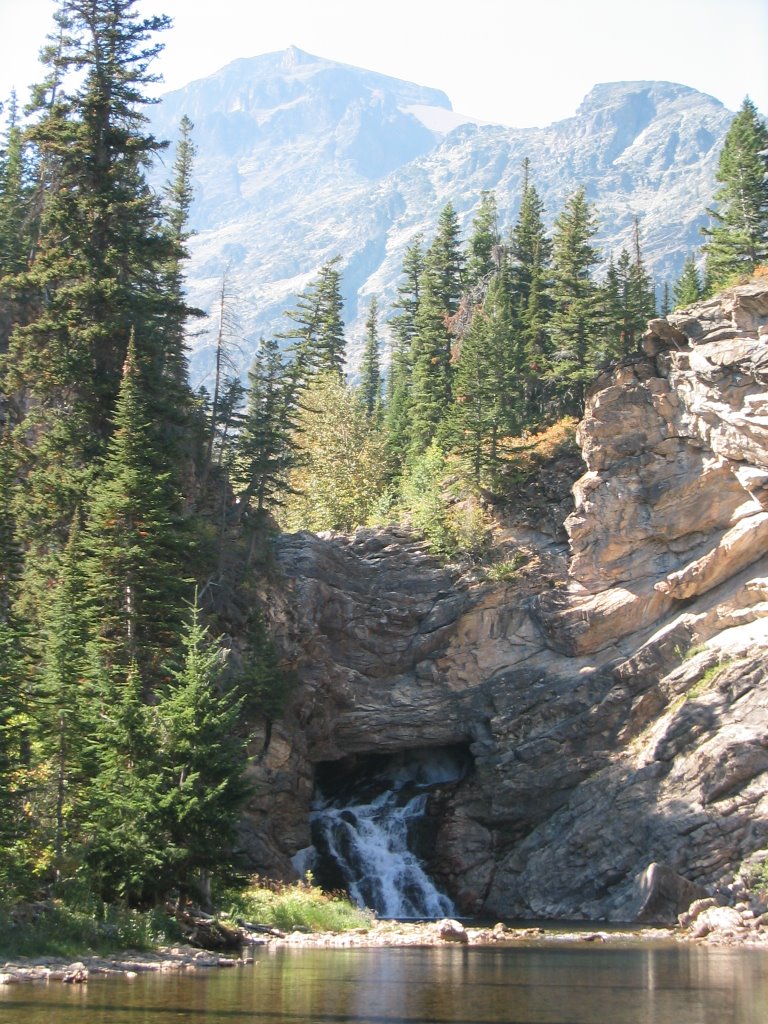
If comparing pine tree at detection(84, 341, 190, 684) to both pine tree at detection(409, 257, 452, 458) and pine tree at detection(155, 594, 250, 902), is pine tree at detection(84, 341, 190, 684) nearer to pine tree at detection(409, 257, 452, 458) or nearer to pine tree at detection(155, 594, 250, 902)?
pine tree at detection(155, 594, 250, 902)

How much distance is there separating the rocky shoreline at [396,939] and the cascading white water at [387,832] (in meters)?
7.76

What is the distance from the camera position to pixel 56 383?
4378 centimetres

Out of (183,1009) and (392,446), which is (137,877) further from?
(392,446)

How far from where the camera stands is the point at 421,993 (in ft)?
83.0

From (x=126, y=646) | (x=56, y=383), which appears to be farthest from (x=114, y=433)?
(x=126, y=646)

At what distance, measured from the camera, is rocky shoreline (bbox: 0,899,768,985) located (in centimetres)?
2661

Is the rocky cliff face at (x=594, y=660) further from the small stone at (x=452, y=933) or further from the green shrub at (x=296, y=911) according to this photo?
the small stone at (x=452, y=933)

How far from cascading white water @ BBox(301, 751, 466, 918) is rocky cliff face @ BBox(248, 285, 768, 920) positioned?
1397mm

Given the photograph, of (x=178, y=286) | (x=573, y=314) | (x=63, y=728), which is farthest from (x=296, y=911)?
(x=573, y=314)

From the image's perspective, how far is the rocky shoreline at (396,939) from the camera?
2661 cm

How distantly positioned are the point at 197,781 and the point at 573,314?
41279mm

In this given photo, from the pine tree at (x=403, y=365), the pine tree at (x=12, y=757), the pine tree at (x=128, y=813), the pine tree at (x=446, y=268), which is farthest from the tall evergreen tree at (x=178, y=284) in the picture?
the pine tree at (x=403, y=365)

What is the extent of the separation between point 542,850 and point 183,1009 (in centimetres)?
3136

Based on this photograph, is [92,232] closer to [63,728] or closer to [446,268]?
[63,728]
